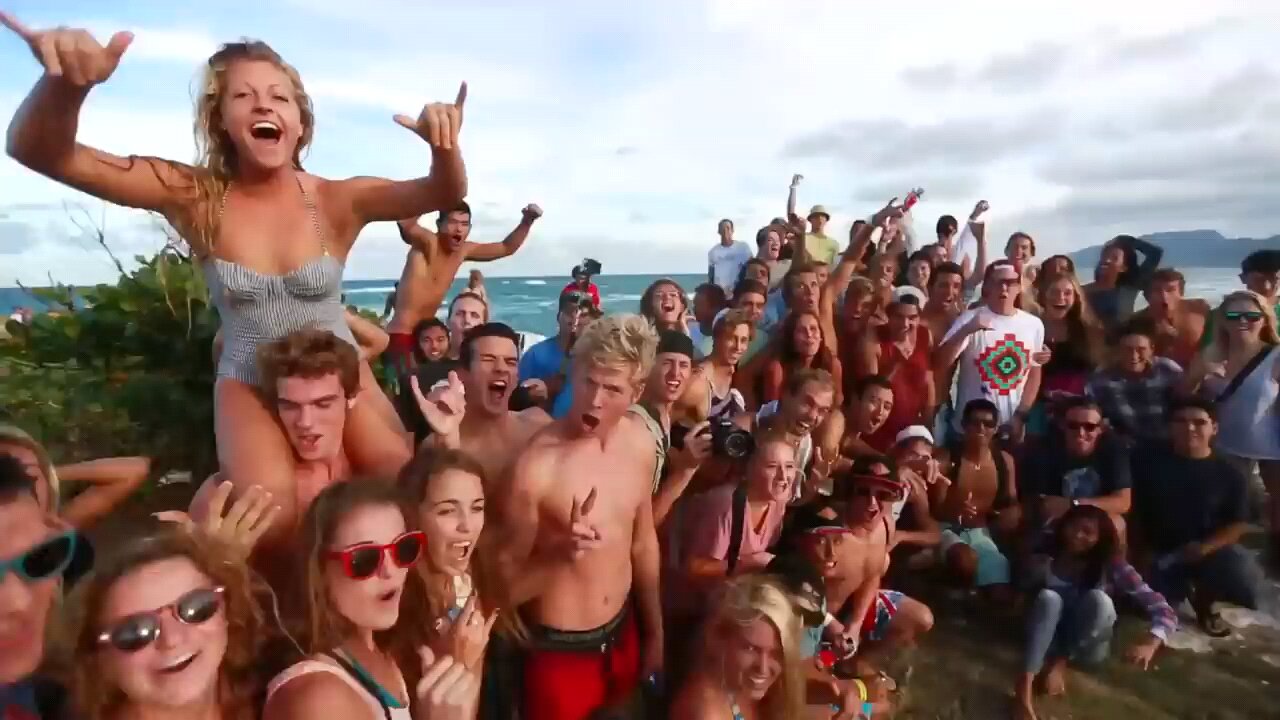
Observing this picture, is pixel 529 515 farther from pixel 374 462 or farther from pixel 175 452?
pixel 175 452

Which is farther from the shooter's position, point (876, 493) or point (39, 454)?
point (876, 493)

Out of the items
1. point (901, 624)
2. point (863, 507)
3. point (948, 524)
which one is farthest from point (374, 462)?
point (948, 524)

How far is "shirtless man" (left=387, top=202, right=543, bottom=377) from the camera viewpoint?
137 inches

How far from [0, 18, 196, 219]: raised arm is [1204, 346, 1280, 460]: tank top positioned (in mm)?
4101

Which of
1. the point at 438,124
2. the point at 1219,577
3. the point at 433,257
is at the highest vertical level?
the point at 438,124

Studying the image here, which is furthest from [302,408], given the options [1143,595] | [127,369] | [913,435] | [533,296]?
[533,296]

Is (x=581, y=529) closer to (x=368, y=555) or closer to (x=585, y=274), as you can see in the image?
(x=368, y=555)

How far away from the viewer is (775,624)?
177cm

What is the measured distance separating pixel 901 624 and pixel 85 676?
8.70 feet

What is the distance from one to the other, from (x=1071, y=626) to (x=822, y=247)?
3.33 m

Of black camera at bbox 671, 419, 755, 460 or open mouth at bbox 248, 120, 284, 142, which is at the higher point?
open mouth at bbox 248, 120, 284, 142

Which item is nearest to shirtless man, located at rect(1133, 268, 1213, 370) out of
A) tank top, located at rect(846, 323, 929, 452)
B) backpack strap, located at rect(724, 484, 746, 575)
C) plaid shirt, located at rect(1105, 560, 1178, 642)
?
tank top, located at rect(846, 323, 929, 452)

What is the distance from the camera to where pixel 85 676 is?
1124 mm

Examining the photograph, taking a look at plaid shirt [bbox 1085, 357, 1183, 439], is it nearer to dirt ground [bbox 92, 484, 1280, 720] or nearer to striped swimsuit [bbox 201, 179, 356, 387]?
dirt ground [bbox 92, 484, 1280, 720]
